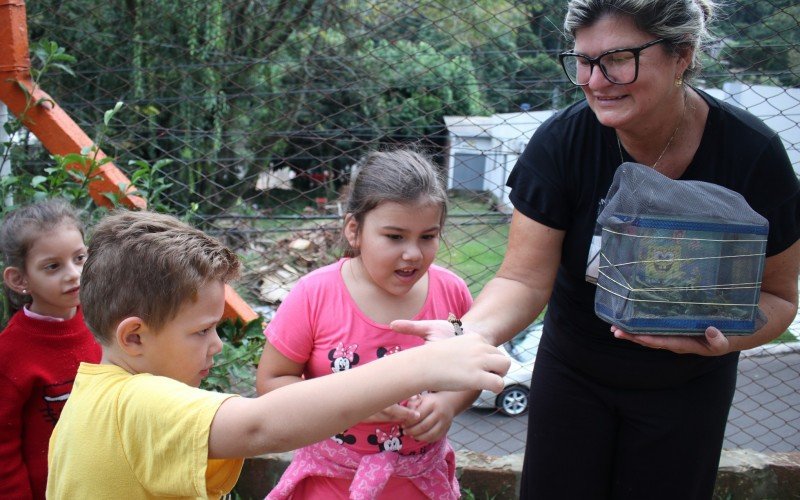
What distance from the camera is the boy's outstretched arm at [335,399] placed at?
120 cm

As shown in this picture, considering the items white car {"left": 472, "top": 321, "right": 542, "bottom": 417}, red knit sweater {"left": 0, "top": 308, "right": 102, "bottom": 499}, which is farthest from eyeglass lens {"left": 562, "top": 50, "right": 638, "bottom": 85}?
white car {"left": 472, "top": 321, "right": 542, "bottom": 417}

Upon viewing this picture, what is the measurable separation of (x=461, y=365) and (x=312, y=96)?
4.51 metres

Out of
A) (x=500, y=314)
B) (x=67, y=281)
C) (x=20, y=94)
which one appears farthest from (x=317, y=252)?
(x=500, y=314)

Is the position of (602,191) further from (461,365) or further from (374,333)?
(461,365)

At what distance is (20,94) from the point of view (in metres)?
2.74

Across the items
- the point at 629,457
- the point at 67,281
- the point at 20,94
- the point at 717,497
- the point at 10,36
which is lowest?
the point at 717,497

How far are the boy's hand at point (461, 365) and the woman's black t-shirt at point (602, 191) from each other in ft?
2.49

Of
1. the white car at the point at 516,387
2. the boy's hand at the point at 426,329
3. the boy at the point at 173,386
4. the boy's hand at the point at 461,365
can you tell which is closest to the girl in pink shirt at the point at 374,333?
the boy's hand at the point at 426,329

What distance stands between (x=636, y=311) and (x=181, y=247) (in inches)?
37.5

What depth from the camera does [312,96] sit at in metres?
5.45

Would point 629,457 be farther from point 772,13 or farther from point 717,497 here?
point 772,13

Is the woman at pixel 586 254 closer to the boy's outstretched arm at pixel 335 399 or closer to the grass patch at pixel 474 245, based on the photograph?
the boy's outstretched arm at pixel 335 399

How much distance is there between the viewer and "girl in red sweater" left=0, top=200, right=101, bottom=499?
199 centimetres

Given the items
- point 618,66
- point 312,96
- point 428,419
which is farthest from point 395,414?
point 312,96
